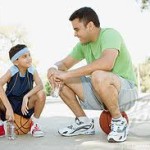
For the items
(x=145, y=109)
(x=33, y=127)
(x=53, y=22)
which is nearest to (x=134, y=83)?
(x=33, y=127)

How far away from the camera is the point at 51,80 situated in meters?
3.96

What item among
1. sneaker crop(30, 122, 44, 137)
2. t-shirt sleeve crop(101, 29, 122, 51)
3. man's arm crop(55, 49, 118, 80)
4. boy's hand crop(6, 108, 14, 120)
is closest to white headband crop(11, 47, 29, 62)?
boy's hand crop(6, 108, 14, 120)

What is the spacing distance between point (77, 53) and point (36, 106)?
2.12 ft

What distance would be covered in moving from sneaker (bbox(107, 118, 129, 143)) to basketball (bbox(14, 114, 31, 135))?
3.11 feet

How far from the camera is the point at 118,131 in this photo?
A: 12.0 feet

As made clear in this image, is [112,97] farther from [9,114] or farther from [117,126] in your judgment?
[9,114]

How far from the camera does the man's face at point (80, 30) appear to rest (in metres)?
3.84

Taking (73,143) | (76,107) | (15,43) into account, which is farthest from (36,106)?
(15,43)

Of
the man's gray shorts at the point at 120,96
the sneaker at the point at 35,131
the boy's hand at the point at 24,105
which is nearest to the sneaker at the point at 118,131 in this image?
the man's gray shorts at the point at 120,96

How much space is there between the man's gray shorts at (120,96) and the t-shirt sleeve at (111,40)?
0.95 ft

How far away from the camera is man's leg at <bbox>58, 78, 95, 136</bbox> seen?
4.02m

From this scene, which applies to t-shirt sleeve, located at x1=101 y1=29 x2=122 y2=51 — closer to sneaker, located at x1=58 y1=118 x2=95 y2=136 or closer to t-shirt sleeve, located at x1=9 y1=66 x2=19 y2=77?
sneaker, located at x1=58 y1=118 x2=95 y2=136

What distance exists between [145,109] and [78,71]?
10.3ft

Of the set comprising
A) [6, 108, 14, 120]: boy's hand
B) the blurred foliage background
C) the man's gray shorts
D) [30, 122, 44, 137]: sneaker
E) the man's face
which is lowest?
the blurred foliage background
